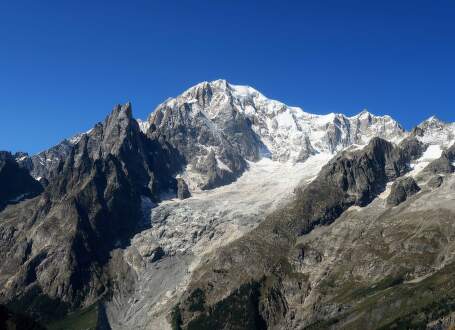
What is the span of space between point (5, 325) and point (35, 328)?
11.6 metres

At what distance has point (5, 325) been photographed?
18838cm

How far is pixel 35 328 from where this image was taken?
648 feet
